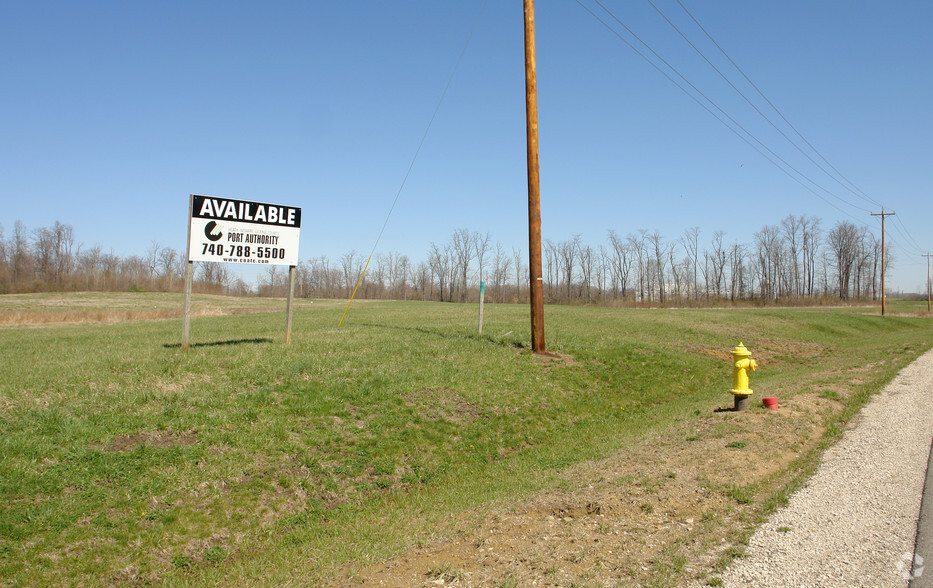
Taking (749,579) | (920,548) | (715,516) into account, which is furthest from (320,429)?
(920,548)

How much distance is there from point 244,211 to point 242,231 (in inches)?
20.0

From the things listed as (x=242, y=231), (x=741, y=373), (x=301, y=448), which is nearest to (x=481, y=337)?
(x=242, y=231)

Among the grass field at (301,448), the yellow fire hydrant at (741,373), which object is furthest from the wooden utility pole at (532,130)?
the yellow fire hydrant at (741,373)

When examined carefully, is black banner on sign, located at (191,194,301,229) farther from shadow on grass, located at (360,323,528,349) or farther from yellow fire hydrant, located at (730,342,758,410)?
yellow fire hydrant, located at (730,342,758,410)

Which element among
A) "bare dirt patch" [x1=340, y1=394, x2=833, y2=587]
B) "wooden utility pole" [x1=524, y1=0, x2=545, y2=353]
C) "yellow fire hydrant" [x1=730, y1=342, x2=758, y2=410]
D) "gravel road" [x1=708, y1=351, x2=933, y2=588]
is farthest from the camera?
"wooden utility pole" [x1=524, y1=0, x2=545, y2=353]

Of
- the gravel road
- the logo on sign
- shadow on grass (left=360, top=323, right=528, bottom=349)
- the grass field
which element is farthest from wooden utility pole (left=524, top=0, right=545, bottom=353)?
the gravel road

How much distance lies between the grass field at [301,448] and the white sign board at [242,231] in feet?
7.61

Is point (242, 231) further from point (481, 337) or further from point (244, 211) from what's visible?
point (481, 337)

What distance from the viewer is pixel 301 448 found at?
7941 mm

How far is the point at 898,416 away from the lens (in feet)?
28.7

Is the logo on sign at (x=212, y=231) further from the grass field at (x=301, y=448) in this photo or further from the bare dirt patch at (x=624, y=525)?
the bare dirt patch at (x=624, y=525)

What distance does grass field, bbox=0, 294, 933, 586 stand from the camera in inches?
220

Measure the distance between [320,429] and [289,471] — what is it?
1238 mm

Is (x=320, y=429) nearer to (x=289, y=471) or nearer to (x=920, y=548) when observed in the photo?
(x=289, y=471)
